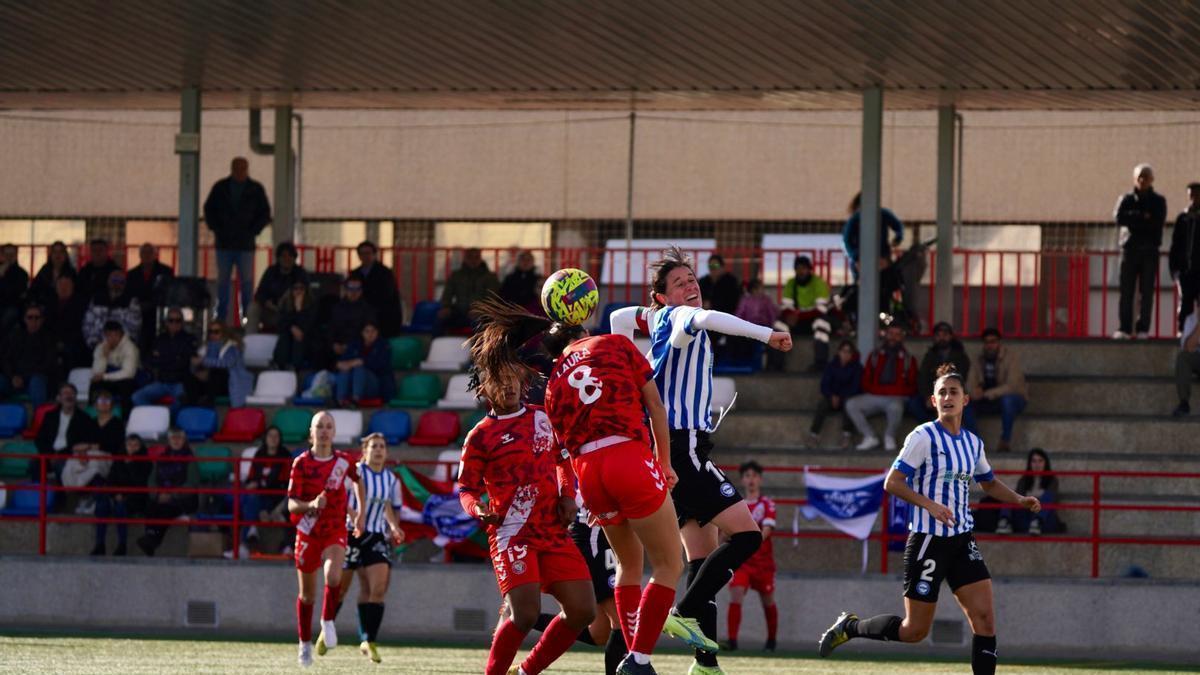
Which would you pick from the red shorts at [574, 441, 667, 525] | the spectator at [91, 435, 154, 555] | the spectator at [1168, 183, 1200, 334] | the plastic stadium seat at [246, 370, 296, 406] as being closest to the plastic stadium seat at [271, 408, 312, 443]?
the plastic stadium seat at [246, 370, 296, 406]

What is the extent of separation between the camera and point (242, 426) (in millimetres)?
21312

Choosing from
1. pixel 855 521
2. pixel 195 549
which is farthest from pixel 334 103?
pixel 855 521

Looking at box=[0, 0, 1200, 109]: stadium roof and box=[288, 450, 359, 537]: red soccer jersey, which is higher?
box=[0, 0, 1200, 109]: stadium roof

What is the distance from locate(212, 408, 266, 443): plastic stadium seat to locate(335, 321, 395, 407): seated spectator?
92cm

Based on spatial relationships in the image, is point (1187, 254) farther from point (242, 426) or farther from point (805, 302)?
point (242, 426)

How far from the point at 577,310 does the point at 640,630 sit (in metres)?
1.50

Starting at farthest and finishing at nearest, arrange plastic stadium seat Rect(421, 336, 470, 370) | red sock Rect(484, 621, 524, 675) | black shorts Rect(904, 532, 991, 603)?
plastic stadium seat Rect(421, 336, 470, 370)
black shorts Rect(904, 532, 991, 603)
red sock Rect(484, 621, 524, 675)

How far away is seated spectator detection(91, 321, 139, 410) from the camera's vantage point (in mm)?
21812

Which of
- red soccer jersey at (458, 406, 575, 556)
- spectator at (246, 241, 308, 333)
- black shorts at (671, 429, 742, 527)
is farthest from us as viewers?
spectator at (246, 241, 308, 333)

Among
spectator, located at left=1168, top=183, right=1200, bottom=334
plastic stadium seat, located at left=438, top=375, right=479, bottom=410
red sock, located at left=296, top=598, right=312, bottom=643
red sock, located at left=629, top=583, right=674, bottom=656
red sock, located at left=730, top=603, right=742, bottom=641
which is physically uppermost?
spectator, located at left=1168, top=183, right=1200, bottom=334

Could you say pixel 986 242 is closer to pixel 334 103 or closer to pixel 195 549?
pixel 334 103

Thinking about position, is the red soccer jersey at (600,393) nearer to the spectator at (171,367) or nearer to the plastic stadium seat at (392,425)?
the plastic stadium seat at (392,425)

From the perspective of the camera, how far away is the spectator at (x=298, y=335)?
73.7 feet

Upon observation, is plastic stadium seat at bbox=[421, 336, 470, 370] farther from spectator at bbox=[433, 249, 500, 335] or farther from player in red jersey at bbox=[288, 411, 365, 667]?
player in red jersey at bbox=[288, 411, 365, 667]
